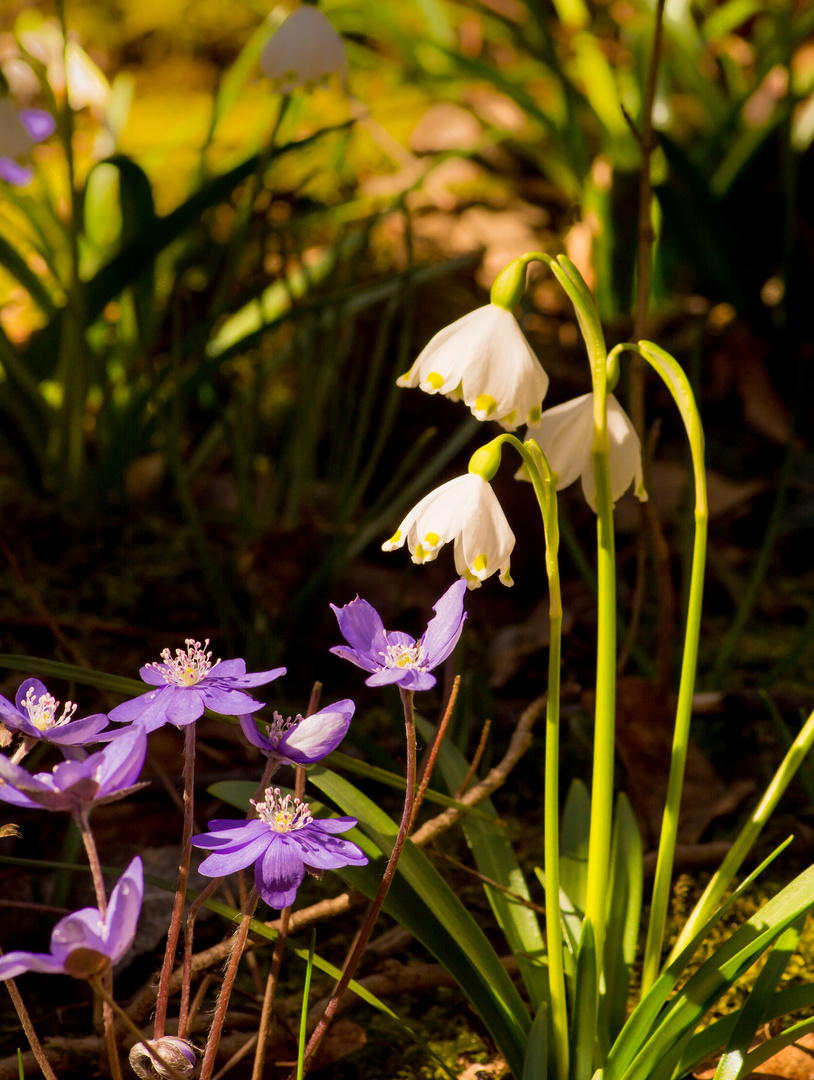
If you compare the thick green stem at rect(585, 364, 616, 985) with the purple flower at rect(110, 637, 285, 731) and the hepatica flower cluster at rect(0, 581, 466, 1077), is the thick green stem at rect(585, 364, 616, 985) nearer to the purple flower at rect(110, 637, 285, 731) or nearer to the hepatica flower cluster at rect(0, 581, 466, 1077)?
the hepatica flower cluster at rect(0, 581, 466, 1077)

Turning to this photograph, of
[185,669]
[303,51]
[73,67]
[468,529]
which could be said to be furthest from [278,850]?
[73,67]

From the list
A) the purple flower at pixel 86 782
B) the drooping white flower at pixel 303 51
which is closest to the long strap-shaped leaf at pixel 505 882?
the purple flower at pixel 86 782

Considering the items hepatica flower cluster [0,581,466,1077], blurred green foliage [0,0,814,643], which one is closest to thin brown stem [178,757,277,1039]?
hepatica flower cluster [0,581,466,1077]

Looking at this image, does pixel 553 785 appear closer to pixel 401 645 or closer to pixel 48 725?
pixel 401 645

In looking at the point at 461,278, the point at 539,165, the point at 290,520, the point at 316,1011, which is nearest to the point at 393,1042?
the point at 316,1011

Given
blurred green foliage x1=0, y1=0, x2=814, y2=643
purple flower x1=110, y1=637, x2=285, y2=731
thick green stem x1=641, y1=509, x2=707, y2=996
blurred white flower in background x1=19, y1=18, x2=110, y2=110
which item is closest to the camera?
purple flower x1=110, y1=637, x2=285, y2=731
